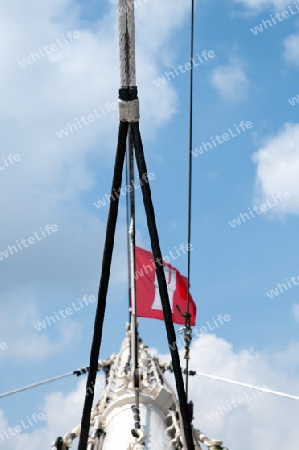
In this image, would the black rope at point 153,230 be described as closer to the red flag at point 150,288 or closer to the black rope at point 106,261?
the black rope at point 106,261

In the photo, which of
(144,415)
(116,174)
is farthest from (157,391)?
(116,174)

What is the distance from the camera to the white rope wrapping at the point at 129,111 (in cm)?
748

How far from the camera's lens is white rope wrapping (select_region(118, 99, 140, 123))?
295 inches

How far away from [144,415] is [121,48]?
9.33 m

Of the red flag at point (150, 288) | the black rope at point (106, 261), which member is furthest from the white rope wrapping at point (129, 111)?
the red flag at point (150, 288)

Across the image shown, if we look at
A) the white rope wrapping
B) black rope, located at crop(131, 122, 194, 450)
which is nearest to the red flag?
black rope, located at crop(131, 122, 194, 450)

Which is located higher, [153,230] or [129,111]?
[129,111]

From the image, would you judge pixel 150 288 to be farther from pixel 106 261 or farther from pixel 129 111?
pixel 129 111

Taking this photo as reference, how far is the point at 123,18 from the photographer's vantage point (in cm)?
710

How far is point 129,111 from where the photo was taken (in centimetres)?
749

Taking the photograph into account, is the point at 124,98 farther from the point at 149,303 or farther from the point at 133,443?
the point at 149,303

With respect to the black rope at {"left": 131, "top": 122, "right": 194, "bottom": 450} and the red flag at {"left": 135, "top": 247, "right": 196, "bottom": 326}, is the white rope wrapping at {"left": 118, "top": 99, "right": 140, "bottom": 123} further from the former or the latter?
the red flag at {"left": 135, "top": 247, "right": 196, "bottom": 326}

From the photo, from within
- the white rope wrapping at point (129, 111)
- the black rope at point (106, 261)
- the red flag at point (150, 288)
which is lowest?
the black rope at point (106, 261)

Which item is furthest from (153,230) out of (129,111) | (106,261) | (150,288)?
(150,288)
